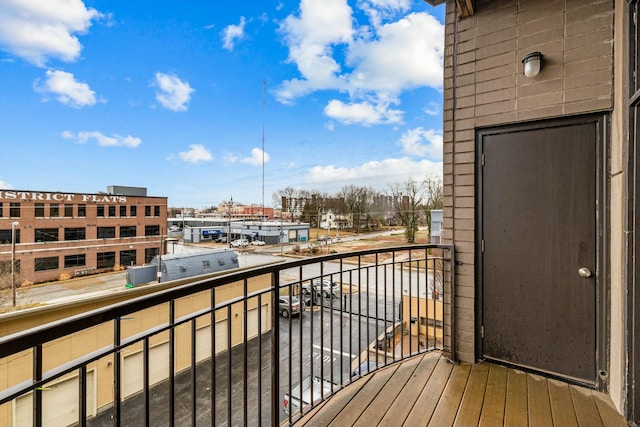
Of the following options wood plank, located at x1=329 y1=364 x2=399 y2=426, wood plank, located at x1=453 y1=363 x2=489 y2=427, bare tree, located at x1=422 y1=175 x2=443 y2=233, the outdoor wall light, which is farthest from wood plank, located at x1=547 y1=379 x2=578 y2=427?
bare tree, located at x1=422 y1=175 x2=443 y2=233

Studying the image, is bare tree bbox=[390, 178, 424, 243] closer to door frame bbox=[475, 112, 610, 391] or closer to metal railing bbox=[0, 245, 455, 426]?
metal railing bbox=[0, 245, 455, 426]

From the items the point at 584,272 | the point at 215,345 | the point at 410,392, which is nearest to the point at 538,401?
the point at 410,392

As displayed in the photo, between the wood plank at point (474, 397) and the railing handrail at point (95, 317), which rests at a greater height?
the railing handrail at point (95, 317)

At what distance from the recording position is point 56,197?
1223 centimetres

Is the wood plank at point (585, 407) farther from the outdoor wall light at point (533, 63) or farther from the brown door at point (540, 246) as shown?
the outdoor wall light at point (533, 63)

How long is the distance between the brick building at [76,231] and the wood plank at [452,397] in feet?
44.6

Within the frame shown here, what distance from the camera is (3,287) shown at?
30.6ft

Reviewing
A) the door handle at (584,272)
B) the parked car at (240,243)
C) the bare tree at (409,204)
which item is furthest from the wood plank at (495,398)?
the parked car at (240,243)

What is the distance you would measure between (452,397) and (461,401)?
0.05m

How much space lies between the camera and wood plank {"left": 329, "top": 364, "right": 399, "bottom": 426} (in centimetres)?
157

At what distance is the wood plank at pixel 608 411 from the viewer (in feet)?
5.11

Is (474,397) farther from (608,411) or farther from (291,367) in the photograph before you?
(291,367)

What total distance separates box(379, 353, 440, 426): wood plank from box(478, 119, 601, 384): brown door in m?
0.44

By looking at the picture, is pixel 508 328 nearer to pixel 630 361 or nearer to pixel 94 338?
pixel 630 361
